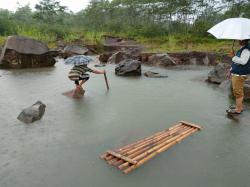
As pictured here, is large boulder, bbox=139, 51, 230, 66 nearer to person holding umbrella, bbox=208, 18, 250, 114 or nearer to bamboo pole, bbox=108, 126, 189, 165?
person holding umbrella, bbox=208, 18, 250, 114

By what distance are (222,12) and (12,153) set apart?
23839mm

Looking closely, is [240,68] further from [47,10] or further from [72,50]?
[47,10]

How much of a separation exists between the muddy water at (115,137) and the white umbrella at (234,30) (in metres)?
1.35

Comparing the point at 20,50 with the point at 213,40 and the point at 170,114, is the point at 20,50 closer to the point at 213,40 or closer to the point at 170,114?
the point at 170,114

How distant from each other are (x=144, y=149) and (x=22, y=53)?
788 cm

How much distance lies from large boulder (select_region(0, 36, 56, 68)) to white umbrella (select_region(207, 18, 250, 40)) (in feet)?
23.8

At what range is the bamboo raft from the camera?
319 cm

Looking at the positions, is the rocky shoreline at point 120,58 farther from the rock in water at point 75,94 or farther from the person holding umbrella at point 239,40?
the rock in water at point 75,94

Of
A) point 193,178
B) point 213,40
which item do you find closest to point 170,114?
point 193,178

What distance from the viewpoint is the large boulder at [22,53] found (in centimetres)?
1012

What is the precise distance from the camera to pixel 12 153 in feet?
11.5

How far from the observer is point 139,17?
32.0 metres

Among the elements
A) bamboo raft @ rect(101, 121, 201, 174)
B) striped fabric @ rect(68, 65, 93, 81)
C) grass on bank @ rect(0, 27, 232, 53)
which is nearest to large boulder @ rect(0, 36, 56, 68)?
striped fabric @ rect(68, 65, 93, 81)

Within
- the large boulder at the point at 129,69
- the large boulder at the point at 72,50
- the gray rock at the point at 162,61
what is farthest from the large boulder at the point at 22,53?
the gray rock at the point at 162,61
